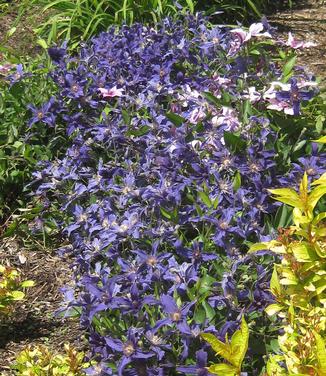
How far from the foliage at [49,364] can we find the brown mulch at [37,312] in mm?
316

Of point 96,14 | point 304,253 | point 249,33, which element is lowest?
point 96,14

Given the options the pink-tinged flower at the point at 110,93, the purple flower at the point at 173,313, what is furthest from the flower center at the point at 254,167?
the pink-tinged flower at the point at 110,93

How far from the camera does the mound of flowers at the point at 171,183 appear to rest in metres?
2.54

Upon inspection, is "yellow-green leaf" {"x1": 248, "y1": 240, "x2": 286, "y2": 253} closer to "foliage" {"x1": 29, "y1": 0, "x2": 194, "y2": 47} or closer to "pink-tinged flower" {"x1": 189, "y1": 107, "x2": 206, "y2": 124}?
"pink-tinged flower" {"x1": 189, "y1": 107, "x2": 206, "y2": 124}

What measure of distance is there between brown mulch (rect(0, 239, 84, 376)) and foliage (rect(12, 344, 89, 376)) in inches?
12.4

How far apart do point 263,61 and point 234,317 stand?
4.14 feet

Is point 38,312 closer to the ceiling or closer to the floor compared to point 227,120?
closer to the floor

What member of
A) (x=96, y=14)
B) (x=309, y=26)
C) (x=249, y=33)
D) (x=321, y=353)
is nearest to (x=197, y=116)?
(x=249, y=33)

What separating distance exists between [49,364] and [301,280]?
95 centimetres

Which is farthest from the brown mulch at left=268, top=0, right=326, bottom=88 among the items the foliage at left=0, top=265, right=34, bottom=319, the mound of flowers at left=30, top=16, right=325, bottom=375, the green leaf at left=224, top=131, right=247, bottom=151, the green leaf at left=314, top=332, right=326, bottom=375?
the green leaf at left=314, top=332, right=326, bottom=375

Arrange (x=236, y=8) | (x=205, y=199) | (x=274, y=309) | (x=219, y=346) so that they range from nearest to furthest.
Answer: (x=219, y=346) < (x=274, y=309) < (x=205, y=199) < (x=236, y=8)

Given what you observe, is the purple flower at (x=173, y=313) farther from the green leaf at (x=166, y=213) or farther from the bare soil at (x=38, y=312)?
the bare soil at (x=38, y=312)

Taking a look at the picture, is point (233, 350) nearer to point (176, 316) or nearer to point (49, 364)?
point (176, 316)

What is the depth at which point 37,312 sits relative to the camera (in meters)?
3.29
